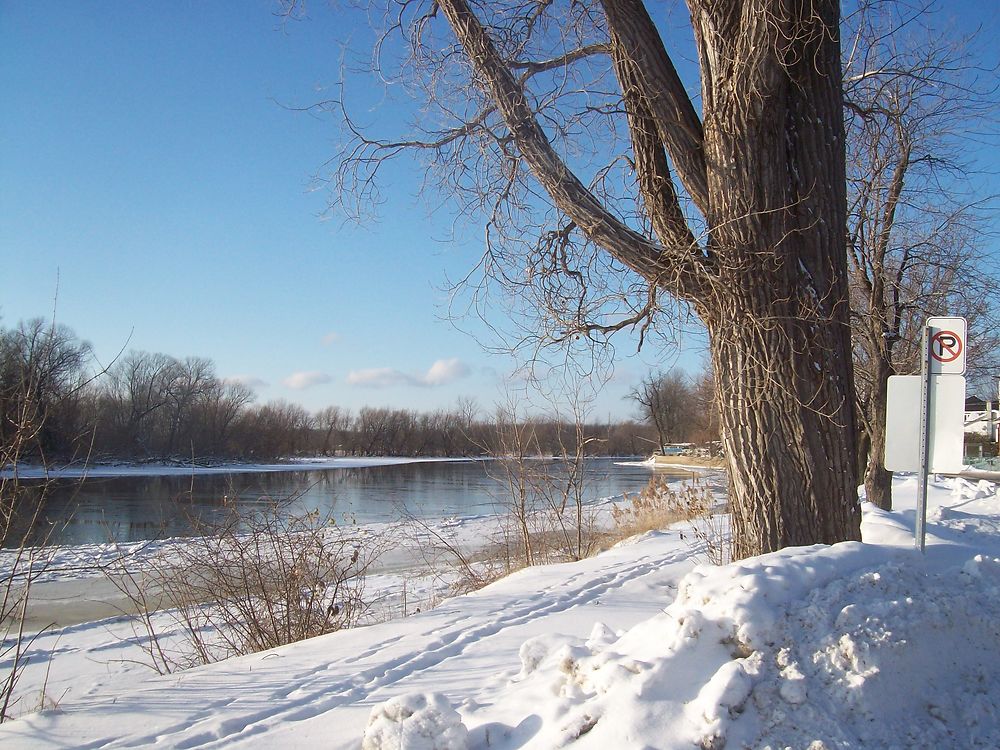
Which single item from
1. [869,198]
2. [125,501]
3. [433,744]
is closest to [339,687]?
[433,744]

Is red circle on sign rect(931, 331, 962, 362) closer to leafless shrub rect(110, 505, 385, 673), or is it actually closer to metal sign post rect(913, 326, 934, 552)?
metal sign post rect(913, 326, 934, 552)

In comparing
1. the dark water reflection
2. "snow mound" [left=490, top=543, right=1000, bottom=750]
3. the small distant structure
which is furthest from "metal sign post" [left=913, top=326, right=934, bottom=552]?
the small distant structure

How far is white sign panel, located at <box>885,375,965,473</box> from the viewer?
4.70 m

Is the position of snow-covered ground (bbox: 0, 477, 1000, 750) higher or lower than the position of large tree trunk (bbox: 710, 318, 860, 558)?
lower

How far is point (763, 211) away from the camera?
16.3ft

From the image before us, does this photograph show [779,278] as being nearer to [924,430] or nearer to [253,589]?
[924,430]

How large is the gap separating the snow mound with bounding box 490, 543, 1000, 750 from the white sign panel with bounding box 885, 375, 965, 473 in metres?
1.16

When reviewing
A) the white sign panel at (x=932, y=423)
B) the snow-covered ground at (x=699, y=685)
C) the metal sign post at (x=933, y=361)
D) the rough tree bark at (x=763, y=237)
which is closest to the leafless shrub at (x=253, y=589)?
the snow-covered ground at (x=699, y=685)

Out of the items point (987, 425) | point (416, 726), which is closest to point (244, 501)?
point (416, 726)

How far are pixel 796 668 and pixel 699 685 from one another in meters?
0.42

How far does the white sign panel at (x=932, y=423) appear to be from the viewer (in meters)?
4.70

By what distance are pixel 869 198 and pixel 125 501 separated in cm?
2601

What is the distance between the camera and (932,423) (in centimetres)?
484

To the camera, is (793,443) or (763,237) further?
(763,237)
